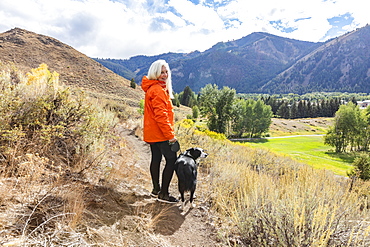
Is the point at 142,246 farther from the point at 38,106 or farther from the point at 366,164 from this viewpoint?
the point at 366,164

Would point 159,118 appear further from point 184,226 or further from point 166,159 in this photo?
point 184,226

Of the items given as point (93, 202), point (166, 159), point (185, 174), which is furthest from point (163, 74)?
point (93, 202)

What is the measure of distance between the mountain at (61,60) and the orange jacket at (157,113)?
1527 inches

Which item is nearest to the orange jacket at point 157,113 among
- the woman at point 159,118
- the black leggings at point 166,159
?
the woman at point 159,118

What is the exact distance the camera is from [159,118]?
9.02 ft

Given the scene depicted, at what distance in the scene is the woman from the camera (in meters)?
2.77

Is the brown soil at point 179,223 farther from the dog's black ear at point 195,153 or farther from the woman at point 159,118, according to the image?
the dog's black ear at point 195,153

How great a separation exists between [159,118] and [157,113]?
77 millimetres

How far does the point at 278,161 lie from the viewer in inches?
315

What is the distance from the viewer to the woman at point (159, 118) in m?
2.77

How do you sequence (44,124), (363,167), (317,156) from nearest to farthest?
(44,124) < (363,167) < (317,156)

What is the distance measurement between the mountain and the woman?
1524 inches

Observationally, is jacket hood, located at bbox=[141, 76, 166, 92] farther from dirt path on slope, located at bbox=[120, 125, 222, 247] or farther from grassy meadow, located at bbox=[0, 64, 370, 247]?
dirt path on slope, located at bbox=[120, 125, 222, 247]


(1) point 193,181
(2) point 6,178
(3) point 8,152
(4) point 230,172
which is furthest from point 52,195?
(4) point 230,172
